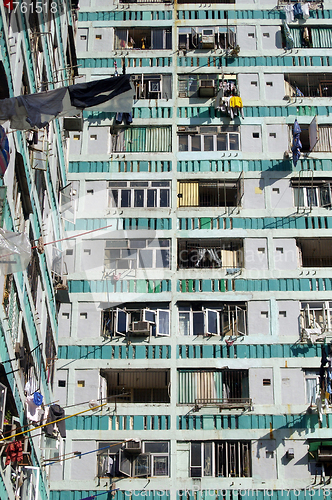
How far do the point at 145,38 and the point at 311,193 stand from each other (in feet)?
34.8

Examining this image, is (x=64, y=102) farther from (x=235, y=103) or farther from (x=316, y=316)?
(x=235, y=103)

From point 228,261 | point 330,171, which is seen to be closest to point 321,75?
point 330,171

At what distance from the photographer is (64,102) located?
58.7ft

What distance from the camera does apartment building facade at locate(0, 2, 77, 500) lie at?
61.3 ft

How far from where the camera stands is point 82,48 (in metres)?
35.2

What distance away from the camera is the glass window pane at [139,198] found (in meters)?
32.0

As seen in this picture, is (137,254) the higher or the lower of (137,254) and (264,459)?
the higher

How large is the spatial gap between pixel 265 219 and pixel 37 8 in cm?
1255

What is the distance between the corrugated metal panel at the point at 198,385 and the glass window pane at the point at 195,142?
9.49 meters

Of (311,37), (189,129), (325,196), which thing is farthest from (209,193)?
(311,37)

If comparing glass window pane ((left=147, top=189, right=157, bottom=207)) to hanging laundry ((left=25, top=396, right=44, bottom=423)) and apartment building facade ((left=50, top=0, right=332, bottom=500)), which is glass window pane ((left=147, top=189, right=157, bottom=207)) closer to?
apartment building facade ((left=50, top=0, right=332, bottom=500))

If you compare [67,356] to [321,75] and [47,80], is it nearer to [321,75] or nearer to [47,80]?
[47,80]

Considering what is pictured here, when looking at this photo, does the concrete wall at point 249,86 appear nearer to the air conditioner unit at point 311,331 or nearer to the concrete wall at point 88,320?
the air conditioner unit at point 311,331

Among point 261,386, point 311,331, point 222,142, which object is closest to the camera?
point 261,386
